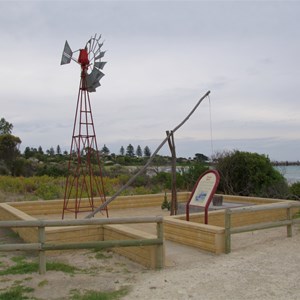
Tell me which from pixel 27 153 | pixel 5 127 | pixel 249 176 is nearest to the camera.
→ pixel 249 176

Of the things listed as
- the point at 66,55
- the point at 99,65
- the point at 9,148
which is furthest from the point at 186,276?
the point at 9,148

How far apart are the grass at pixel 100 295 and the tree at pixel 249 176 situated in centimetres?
1169

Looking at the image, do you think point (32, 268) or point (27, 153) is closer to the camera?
point (32, 268)

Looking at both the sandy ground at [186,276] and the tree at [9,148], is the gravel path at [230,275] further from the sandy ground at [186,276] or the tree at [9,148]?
the tree at [9,148]

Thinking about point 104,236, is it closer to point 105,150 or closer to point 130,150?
point 105,150

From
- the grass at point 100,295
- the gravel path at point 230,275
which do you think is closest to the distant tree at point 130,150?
the gravel path at point 230,275

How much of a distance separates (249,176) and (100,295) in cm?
1271

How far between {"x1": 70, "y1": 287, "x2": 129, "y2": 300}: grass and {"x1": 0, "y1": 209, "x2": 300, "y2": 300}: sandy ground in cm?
9

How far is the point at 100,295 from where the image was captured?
18.2 feet

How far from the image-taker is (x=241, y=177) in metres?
17.8

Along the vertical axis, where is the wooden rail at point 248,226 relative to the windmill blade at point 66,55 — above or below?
below

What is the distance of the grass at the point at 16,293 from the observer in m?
5.42

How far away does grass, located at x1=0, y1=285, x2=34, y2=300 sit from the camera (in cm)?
542

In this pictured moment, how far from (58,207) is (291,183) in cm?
961
